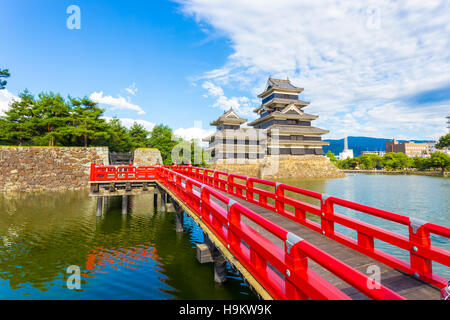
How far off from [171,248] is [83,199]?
14.3m

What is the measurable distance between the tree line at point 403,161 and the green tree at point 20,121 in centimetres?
7084

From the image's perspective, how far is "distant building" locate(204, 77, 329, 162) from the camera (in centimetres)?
4228

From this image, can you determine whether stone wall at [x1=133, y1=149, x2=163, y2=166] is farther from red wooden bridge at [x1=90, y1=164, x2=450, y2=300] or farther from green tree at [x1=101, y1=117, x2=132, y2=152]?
red wooden bridge at [x1=90, y1=164, x2=450, y2=300]

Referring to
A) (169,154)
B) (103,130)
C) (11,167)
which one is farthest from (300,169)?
(11,167)

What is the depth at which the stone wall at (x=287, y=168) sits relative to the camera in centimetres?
4097

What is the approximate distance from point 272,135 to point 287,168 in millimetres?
6781

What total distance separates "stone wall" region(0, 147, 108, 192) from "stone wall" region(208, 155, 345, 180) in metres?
19.3

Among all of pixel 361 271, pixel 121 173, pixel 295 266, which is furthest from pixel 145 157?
pixel 295 266

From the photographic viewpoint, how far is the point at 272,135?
145ft

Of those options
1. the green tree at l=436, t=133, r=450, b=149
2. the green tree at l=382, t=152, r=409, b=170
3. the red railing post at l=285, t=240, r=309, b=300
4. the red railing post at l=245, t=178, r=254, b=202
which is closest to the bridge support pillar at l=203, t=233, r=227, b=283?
the red railing post at l=285, t=240, r=309, b=300

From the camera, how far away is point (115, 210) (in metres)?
15.6

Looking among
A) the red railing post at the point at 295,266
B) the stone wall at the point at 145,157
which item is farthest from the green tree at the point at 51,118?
the red railing post at the point at 295,266

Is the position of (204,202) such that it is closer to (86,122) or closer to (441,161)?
(86,122)

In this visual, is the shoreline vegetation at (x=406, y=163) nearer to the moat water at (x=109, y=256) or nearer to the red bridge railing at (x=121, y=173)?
the moat water at (x=109, y=256)
